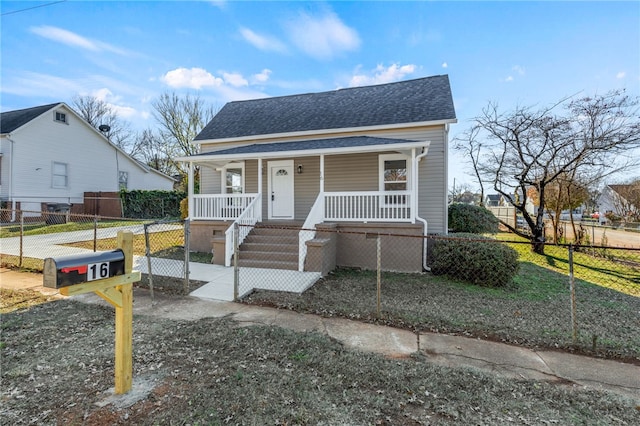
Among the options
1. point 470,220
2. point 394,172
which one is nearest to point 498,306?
point 394,172

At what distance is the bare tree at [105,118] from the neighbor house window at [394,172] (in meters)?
33.2

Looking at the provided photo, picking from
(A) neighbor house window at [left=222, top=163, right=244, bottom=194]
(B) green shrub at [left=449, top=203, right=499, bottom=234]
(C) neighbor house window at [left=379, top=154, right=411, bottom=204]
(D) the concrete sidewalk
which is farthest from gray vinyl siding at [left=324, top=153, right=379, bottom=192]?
(D) the concrete sidewalk

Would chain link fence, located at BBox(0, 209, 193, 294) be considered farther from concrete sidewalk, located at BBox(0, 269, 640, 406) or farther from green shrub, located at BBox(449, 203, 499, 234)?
green shrub, located at BBox(449, 203, 499, 234)

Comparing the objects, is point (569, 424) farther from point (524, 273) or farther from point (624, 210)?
point (624, 210)

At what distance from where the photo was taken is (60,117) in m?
17.5

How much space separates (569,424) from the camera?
2295 mm

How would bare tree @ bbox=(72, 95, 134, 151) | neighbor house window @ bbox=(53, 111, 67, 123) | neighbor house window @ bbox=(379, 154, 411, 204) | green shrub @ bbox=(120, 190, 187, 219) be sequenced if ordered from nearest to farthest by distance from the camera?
neighbor house window @ bbox=(379, 154, 411, 204) → neighbor house window @ bbox=(53, 111, 67, 123) → green shrub @ bbox=(120, 190, 187, 219) → bare tree @ bbox=(72, 95, 134, 151)

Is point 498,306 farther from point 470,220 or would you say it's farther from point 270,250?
point 470,220

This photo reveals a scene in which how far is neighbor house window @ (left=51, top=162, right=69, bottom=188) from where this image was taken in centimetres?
1733

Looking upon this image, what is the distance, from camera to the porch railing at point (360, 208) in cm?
833

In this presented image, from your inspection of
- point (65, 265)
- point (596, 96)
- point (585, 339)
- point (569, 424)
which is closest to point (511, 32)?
point (596, 96)

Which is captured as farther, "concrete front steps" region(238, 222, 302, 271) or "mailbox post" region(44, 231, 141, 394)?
"concrete front steps" region(238, 222, 302, 271)

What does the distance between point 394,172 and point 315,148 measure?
290cm

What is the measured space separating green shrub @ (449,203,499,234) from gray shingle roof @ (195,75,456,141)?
3.88m
